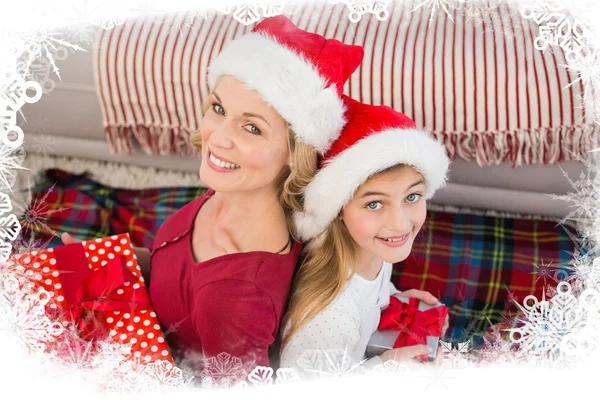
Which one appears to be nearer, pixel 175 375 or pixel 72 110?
pixel 175 375

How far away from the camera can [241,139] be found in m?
0.78

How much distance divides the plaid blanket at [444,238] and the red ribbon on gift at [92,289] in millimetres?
93

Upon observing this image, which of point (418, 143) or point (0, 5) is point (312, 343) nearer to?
point (418, 143)

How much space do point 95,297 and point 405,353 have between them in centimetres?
47

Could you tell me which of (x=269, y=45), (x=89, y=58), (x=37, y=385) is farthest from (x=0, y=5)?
(x=37, y=385)

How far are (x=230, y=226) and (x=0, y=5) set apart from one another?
1.39 feet

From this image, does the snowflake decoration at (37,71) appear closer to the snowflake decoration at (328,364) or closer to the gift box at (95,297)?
the gift box at (95,297)

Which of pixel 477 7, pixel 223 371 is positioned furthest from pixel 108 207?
pixel 477 7

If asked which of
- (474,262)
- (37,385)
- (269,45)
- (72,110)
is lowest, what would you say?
(37,385)

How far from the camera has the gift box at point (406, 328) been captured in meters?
0.94

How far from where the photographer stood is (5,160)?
0.84 m

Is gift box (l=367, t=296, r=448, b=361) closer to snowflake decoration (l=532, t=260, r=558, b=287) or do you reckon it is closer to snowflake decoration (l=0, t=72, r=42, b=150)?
snowflake decoration (l=532, t=260, r=558, b=287)

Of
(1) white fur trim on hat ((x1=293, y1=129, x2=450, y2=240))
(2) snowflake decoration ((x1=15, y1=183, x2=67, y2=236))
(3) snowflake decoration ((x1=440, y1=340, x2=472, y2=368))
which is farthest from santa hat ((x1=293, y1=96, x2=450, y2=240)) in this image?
(2) snowflake decoration ((x1=15, y1=183, x2=67, y2=236))

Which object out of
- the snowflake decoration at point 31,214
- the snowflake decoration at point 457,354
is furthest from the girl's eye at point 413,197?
the snowflake decoration at point 31,214
